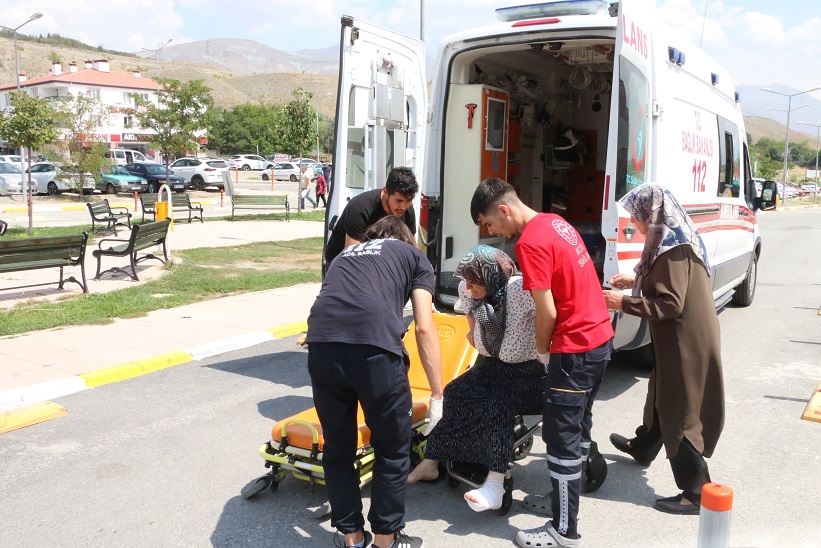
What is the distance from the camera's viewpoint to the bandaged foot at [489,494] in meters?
3.77

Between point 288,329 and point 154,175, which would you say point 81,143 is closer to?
point 154,175

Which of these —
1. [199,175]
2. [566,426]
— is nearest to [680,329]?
[566,426]

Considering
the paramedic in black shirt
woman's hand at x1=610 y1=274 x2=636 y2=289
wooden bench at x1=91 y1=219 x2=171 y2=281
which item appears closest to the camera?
woman's hand at x1=610 y1=274 x2=636 y2=289

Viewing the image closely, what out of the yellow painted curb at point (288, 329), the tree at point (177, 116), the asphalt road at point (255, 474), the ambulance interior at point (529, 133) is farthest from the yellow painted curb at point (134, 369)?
the tree at point (177, 116)

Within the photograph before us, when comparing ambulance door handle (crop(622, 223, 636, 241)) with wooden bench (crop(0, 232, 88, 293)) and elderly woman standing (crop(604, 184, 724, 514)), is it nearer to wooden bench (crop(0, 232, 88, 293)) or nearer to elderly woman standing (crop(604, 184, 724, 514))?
elderly woman standing (crop(604, 184, 724, 514))

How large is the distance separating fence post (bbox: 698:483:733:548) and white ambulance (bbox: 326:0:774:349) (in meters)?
2.80

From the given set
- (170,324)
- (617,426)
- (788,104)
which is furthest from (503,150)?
(788,104)

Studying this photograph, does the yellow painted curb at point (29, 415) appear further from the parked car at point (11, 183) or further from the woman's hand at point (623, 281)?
the parked car at point (11, 183)

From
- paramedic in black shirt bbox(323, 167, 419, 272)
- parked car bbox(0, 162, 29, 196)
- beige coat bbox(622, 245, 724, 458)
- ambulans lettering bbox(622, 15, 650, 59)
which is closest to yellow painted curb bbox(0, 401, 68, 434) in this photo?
paramedic in black shirt bbox(323, 167, 419, 272)

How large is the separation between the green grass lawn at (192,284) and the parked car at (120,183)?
1891cm

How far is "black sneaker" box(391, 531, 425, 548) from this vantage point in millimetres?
3457

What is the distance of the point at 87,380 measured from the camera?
625 cm

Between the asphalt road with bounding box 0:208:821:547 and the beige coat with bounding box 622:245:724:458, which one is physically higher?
the beige coat with bounding box 622:245:724:458

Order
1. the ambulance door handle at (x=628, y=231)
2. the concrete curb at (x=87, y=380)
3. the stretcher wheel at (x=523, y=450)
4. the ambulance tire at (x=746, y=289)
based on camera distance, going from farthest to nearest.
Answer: the ambulance tire at (x=746, y=289) < the concrete curb at (x=87, y=380) < the ambulance door handle at (x=628, y=231) < the stretcher wheel at (x=523, y=450)
